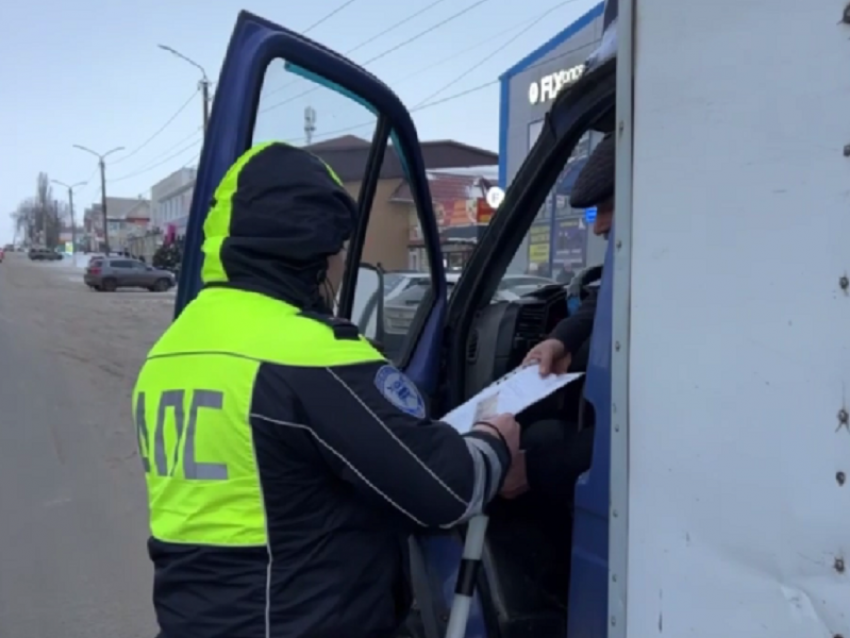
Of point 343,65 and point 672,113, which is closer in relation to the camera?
point 672,113

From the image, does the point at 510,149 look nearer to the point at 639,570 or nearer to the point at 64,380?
the point at 64,380

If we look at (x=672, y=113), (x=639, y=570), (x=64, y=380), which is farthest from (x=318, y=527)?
(x=64, y=380)

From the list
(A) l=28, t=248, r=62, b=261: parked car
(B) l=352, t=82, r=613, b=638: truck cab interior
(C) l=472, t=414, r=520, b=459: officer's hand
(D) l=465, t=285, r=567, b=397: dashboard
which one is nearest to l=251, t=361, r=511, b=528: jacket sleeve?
(C) l=472, t=414, r=520, b=459: officer's hand

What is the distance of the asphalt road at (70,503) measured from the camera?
4574 millimetres

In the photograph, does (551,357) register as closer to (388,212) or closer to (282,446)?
(282,446)

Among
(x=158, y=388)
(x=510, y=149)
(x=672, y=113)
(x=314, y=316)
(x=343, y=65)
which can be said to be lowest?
(x=158, y=388)

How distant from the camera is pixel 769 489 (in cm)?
128

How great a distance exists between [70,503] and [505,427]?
5124 mm

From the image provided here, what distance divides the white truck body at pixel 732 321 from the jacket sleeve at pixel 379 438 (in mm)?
300

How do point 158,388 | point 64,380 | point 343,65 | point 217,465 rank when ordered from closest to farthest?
point 217,465 → point 158,388 → point 343,65 → point 64,380

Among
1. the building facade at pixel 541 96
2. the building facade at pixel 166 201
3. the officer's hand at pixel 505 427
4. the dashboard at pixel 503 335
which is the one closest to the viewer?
the officer's hand at pixel 505 427

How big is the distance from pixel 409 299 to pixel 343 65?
0.80 meters

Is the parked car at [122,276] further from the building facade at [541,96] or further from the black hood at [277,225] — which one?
the black hood at [277,225]

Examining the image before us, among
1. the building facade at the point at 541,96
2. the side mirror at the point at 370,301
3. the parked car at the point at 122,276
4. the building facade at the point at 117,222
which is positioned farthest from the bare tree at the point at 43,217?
the side mirror at the point at 370,301
